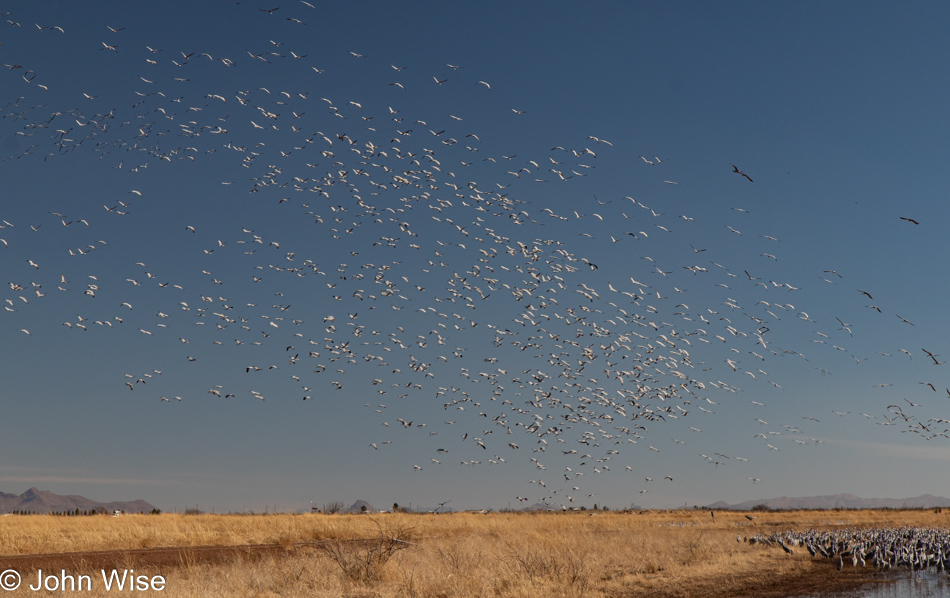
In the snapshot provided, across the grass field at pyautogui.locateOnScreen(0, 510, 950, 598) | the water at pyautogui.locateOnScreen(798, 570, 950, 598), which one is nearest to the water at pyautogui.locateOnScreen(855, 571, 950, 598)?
the water at pyautogui.locateOnScreen(798, 570, 950, 598)

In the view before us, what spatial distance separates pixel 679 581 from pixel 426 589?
795cm

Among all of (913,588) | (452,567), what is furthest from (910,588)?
(452,567)

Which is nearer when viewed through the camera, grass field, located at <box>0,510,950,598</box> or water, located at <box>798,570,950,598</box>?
grass field, located at <box>0,510,950,598</box>

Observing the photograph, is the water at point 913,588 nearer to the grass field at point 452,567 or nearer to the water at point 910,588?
the water at point 910,588

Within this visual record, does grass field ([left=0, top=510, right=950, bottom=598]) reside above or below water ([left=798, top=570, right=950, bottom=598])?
above

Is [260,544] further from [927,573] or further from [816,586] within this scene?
[927,573]

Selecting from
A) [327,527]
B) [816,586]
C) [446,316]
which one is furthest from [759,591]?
[327,527]

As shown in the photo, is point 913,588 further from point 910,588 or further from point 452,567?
point 452,567

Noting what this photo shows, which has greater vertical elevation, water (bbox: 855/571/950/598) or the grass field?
the grass field

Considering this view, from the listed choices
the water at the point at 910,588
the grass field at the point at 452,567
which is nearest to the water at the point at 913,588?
the water at the point at 910,588

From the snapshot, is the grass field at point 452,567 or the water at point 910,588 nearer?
the grass field at point 452,567

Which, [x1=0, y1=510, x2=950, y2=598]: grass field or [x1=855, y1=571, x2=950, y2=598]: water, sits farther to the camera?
[x1=855, y1=571, x2=950, y2=598]: water

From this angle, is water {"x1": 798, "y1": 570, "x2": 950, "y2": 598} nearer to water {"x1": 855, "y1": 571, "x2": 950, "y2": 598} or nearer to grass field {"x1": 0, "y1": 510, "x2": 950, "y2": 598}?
water {"x1": 855, "y1": 571, "x2": 950, "y2": 598}

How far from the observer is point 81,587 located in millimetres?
16672
